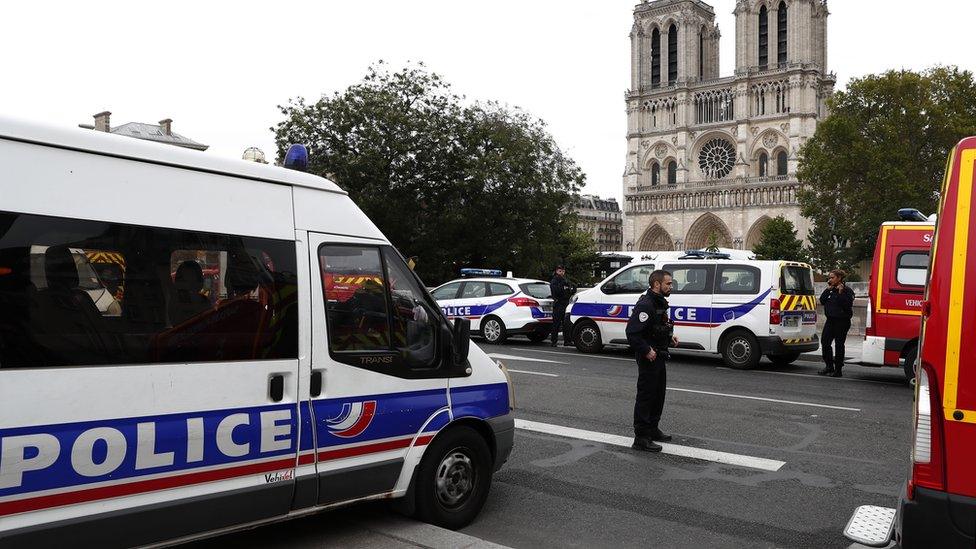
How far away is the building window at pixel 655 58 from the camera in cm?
9950

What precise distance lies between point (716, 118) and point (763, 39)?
10607 mm

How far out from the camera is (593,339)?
51.2 feet

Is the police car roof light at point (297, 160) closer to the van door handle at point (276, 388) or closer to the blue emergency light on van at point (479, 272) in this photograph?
the van door handle at point (276, 388)

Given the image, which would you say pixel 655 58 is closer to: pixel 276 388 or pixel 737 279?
pixel 737 279

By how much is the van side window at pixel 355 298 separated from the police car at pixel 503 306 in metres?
12.8

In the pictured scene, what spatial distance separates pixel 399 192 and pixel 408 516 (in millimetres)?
28270

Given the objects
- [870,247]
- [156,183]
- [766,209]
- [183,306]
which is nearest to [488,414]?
[183,306]

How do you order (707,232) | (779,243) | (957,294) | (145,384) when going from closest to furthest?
(957,294) < (145,384) < (779,243) < (707,232)

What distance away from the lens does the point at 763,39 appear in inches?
3652

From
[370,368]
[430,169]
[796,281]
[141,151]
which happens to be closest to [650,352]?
[370,368]

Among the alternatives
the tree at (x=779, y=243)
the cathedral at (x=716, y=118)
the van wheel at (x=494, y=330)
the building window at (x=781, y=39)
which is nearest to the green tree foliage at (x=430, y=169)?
the van wheel at (x=494, y=330)

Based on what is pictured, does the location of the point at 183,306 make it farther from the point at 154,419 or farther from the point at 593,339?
the point at 593,339

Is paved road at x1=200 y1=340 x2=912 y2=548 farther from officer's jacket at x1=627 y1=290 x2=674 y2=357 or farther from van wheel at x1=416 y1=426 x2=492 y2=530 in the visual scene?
officer's jacket at x1=627 y1=290 x2=674 y2=357

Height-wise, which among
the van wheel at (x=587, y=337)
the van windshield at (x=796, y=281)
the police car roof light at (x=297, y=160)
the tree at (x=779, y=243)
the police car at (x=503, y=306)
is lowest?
the van wheel at (x=587, y=337)
